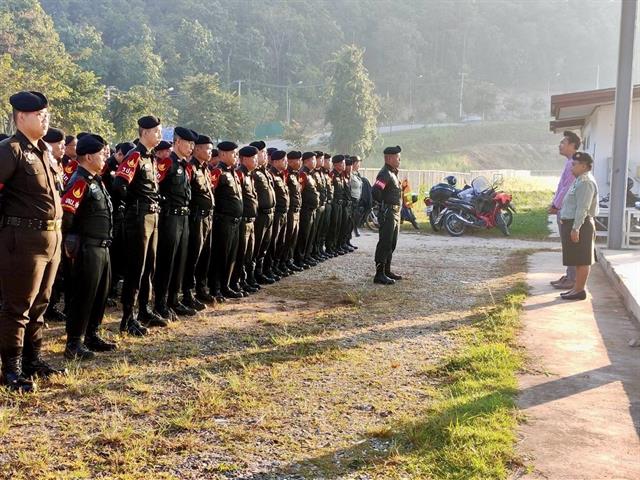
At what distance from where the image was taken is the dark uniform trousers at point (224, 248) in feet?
23.2

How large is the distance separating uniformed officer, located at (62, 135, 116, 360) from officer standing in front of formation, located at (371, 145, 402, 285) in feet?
13.9

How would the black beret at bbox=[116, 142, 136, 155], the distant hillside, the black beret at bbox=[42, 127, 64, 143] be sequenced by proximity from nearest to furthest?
the black beret at bbox=[42, 127, 64, 143] → the black beret at bbox=[116, 142, 136, 155] → the distant hillside

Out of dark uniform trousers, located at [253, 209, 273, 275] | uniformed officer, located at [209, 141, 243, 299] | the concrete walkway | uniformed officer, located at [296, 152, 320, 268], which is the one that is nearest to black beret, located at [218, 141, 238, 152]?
uniformed officer, located at [209, 141, 243, 299]

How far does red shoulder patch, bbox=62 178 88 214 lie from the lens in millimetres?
4688

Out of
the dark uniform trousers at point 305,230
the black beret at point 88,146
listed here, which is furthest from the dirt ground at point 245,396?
the dark uniform trousers at point 305,230

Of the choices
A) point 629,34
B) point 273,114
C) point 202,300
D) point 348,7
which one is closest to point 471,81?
point 348,7

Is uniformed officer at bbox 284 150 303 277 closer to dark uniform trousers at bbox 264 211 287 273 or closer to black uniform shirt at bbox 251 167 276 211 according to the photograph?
dark uniform trousers at bbox 264 211 287 273

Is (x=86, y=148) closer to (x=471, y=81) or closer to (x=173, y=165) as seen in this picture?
(x=173, y=165)

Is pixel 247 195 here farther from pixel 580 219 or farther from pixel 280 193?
pixel 580 219

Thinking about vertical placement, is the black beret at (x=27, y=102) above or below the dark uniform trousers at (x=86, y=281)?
above

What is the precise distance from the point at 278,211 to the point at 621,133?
6.42 m

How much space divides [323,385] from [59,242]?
2.02m

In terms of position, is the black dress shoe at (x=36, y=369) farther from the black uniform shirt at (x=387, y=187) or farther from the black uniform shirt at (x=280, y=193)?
the black uniform shirt at (x=387, y=187)

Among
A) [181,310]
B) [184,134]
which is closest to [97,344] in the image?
[181,310]
